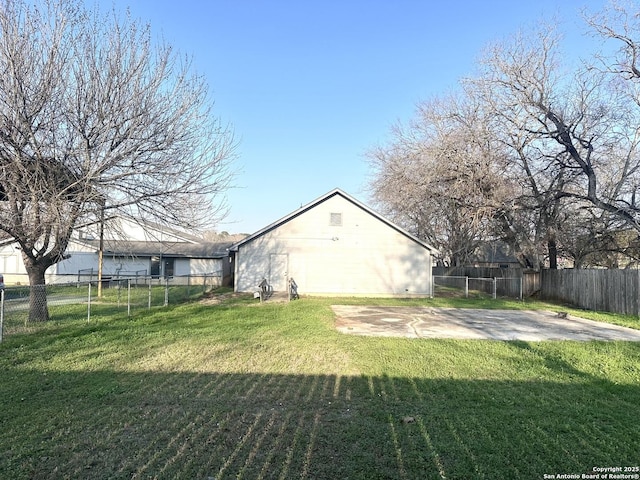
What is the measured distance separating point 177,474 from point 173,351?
175 inches

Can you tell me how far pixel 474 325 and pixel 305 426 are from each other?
27.1ft

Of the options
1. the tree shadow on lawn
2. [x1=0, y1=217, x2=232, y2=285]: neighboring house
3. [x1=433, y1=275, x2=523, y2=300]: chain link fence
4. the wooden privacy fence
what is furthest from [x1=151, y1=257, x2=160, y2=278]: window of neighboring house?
the wooden privacy fence

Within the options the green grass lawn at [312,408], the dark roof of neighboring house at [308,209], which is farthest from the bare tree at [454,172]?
the green grass lawn at [312,408]

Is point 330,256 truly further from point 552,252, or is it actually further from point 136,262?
point 136,262

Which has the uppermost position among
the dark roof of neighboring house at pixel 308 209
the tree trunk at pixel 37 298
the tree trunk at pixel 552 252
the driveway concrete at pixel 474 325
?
the dark roof of neighboring house at pixel 308 209

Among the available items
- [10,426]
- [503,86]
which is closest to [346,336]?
[10,426]

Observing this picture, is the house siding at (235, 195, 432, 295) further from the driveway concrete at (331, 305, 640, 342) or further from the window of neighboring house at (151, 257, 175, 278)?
the window of neighboring house at (151, 257, 175, 278)

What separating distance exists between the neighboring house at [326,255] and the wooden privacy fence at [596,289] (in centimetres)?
591

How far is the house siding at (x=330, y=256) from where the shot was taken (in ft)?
67.3

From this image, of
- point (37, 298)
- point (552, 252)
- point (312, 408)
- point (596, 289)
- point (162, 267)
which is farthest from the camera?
point (162, 267)

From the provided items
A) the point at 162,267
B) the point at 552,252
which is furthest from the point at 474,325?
the point at 162,267

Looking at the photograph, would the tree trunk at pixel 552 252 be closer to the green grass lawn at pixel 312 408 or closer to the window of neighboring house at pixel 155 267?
the green grass lawn at pixel 312 408

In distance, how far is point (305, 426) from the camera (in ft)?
13.1

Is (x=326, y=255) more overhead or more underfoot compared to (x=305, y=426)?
more overhead
